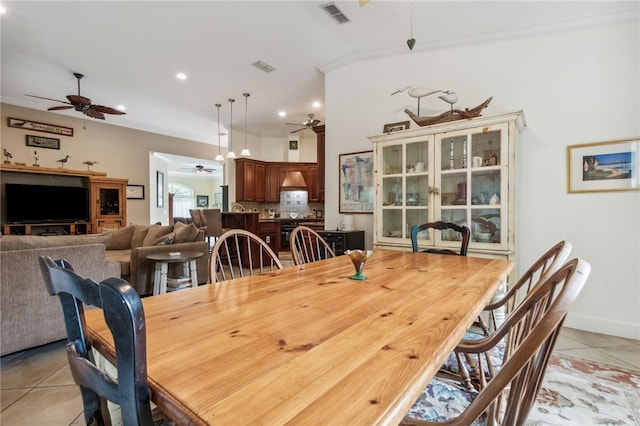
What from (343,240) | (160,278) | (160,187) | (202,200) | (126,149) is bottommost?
(160,278)

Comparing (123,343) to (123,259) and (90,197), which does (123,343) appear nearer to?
(123,259)

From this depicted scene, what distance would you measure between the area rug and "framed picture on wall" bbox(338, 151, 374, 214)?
2257 millimetres

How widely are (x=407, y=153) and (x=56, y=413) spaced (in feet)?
10.4

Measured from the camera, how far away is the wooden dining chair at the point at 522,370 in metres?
0.55

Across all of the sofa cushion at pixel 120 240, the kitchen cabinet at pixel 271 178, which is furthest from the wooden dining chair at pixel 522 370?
the kitchen cabinet at pixel 271 178

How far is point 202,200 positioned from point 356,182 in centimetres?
1296

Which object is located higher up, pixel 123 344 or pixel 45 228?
pixel 123 344

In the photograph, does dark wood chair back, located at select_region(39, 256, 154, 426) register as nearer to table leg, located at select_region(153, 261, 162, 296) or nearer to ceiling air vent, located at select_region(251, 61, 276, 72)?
table leg, located at select_region(153, 261, 162, 296)

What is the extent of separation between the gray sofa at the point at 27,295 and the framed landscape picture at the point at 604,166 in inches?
173

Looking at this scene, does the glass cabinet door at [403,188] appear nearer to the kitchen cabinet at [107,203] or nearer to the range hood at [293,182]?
the range hood at [293,182]

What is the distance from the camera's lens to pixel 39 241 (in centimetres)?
232

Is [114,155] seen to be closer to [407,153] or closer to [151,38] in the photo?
[151,38]

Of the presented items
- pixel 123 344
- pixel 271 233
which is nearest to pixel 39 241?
pixel 123 344

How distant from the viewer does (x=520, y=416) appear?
65 centimetres
